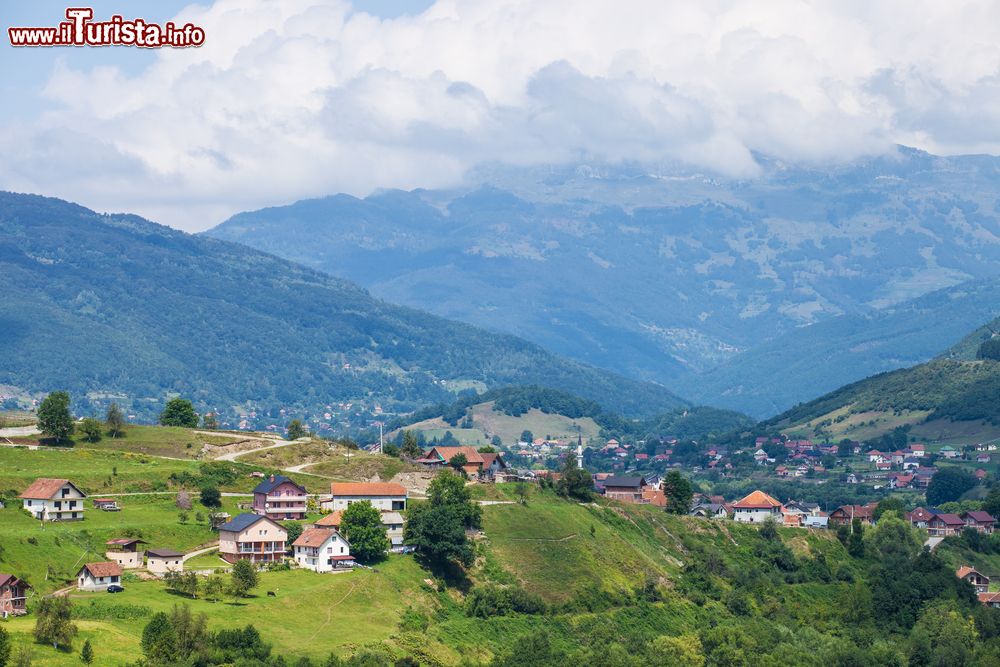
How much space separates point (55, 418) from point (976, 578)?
93961mm

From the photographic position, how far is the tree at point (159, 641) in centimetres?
8775

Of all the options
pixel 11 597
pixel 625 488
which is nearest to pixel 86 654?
pixel 11 597

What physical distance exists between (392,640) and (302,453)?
184ft

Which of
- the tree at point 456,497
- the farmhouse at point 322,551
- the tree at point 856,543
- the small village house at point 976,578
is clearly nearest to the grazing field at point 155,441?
the tree at point 456,497

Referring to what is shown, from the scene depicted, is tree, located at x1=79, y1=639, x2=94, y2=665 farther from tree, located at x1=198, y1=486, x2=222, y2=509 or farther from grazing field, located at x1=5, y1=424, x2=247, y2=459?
grazing field, located at x1=5, y1=424, x2=247, y2=459

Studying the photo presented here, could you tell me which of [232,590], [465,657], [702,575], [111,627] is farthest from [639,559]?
[111,627]

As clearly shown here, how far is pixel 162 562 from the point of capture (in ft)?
356

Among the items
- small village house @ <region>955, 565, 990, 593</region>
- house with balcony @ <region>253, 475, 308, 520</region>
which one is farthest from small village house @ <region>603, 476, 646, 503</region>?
house with balcony @ <region>253, 475, 308, 520</region>

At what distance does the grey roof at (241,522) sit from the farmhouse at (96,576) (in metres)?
→ 15.2

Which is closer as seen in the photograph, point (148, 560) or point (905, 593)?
point (148, 560)

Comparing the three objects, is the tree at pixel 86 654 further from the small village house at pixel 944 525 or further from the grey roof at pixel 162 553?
the small village house at pixel 944 525

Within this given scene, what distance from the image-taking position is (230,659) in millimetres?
91500

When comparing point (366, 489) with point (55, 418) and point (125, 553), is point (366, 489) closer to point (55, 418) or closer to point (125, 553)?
point (125, 553)

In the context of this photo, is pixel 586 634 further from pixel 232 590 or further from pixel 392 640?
pixel 232 590
